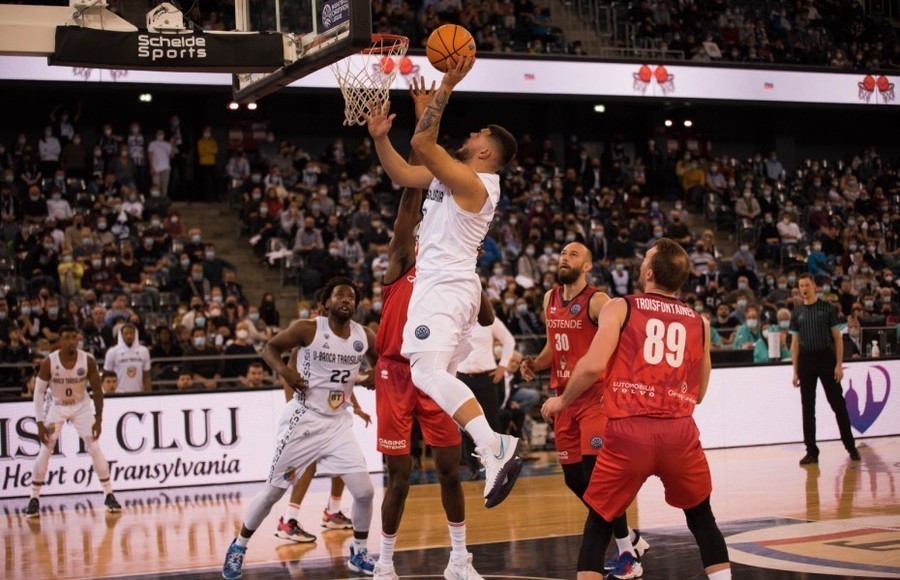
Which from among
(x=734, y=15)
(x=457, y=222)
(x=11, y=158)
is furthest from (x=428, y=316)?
(x=734, y=15)

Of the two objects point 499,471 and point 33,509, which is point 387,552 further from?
point 33,509

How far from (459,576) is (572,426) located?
132 cm

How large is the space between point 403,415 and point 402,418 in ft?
0.07

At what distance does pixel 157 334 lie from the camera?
55.7ft

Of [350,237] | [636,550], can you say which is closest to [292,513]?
[636,550]

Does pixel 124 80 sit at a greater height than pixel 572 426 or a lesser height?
greater

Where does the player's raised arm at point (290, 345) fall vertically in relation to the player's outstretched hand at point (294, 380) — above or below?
above

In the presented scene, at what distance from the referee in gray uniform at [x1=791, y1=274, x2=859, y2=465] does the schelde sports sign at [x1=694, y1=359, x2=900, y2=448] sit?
1894mm

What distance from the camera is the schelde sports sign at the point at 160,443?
13758 millimetres

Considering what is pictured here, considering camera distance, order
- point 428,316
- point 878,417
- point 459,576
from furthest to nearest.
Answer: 1. point 878,417
2. point 459,576
3. point 428,316

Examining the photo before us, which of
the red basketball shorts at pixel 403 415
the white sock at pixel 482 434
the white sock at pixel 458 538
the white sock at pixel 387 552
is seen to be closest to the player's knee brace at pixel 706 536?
the white sock at pixel 482 434

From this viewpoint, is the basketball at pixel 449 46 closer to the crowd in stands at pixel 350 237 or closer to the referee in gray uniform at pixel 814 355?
the referee in gray uniform at pixel 814 355

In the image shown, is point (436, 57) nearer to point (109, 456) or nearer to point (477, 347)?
point (477, 347)

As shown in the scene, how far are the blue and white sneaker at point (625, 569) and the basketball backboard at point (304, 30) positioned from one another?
3.73 m
